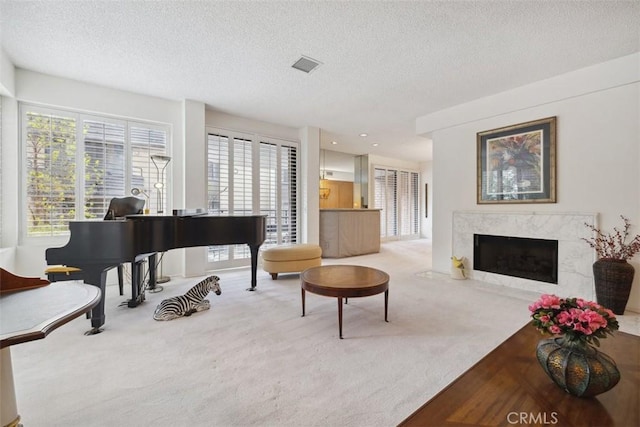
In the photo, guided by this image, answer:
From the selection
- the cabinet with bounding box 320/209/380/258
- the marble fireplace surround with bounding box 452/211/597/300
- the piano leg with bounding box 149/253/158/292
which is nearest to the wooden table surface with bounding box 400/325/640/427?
the marble fireplace surround with bounding box 452/211/597/300

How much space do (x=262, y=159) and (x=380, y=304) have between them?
3426 mm

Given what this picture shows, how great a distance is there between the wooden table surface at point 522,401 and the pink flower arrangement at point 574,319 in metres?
0.21

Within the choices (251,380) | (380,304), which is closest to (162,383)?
(251,380)

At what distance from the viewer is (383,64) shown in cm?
301

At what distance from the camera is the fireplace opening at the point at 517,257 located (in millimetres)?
3439

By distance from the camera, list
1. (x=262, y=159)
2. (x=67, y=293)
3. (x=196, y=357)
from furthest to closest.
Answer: (x=262, y=159) < (x=196, y=357) < (x=67, y=293)

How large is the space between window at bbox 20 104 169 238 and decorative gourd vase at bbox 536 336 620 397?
450 cm

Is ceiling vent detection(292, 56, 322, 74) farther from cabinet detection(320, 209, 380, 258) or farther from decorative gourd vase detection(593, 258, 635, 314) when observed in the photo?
decorative gourd vase detection(593, 258, 635, 314)

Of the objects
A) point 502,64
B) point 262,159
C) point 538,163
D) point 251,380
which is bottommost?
point 251,380

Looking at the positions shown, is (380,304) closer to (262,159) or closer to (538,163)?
(538,163)

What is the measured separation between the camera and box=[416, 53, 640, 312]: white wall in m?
2.84

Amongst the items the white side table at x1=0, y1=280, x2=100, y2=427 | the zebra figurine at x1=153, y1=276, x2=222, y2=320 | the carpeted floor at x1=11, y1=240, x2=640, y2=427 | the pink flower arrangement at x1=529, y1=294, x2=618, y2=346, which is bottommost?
the carpeted floor at x1=11, y1=240, x2=640, y2=427

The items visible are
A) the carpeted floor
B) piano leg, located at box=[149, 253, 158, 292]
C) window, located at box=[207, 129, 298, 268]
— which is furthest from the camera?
window, located at box=[207, 129, 298, 268]

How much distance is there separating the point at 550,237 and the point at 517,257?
499 mm
